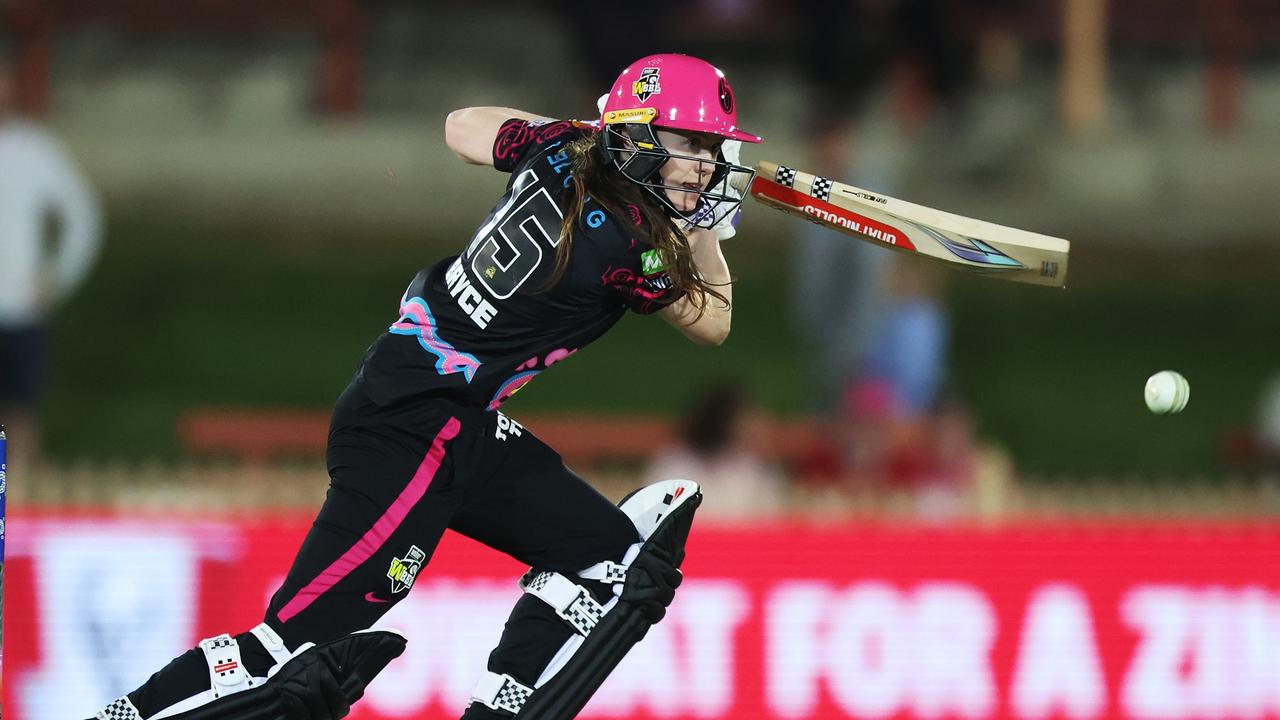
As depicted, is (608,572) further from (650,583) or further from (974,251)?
(974,251)

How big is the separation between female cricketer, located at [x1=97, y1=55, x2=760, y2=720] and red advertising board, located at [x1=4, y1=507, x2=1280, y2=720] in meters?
1.45

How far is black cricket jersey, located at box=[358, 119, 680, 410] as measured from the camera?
12.0 ft

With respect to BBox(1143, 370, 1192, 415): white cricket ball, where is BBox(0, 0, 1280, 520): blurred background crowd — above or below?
above

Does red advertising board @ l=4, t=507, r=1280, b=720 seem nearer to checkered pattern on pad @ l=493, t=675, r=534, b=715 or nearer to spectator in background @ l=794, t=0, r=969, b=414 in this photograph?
checkered pattern on pad @ l=493, t=675, r=534, b=715

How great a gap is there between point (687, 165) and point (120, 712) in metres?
1.68

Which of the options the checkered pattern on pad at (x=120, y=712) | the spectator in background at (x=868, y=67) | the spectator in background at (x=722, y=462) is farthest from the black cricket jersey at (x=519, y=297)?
the spectator in background at (x=868, y=67)

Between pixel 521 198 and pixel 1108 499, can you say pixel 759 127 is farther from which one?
pixel 521 198

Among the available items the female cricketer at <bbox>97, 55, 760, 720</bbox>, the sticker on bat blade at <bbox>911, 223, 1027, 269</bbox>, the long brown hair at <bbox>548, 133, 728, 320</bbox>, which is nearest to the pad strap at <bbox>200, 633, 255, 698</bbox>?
the female cricketer at <bbox>97, 55, 760, 720</bbox>

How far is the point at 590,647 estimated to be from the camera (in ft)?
13.0

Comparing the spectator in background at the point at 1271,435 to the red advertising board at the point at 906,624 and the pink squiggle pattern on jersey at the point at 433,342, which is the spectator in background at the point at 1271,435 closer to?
the red advertising board at the point at 906,624

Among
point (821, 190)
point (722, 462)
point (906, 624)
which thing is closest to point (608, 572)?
point (821, 190)

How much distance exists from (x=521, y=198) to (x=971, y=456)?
148 inches

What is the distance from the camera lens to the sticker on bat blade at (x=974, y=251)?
3957mm

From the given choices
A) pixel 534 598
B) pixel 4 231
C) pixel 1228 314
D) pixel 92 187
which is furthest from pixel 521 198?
pixel 1228 314
